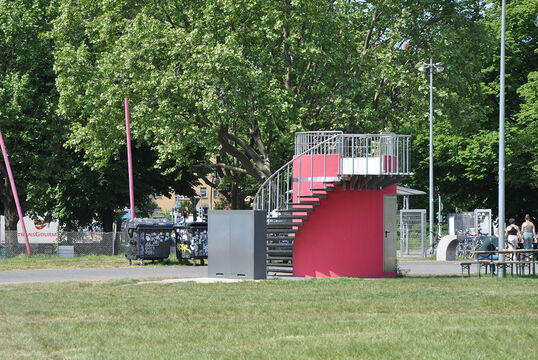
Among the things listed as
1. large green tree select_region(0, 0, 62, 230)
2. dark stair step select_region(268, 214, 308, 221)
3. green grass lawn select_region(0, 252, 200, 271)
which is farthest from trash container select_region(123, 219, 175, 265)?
large green tree select_region(0, 0, 62, 230)

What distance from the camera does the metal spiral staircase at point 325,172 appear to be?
77.9 feet

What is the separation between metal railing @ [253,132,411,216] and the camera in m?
23.7

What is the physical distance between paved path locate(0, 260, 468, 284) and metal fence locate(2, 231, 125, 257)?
28.6 feet

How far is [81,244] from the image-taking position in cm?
3975

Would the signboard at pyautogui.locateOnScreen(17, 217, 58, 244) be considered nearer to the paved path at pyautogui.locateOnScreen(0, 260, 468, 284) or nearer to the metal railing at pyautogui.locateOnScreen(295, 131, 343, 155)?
the paved path at pyautogui.locateOnScreen(0, 260, 468, 284)

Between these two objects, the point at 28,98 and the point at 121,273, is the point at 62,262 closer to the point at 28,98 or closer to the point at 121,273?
the point at 121,273

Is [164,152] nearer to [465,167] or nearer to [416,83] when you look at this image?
[416,83]

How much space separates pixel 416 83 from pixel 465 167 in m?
14.6

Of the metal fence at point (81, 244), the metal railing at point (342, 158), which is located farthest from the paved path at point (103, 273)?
the metal fence at point (81, 244)

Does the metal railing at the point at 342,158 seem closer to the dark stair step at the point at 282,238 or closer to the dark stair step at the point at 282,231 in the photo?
the dark stair step at the point at 282,231

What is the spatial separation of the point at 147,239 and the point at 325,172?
954 centimetres

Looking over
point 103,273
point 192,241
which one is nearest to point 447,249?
point 192,241

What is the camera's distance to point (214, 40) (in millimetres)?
34281

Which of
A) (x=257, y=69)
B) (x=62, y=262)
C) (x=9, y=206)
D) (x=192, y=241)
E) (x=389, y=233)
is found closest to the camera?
(x=389, y=233)
